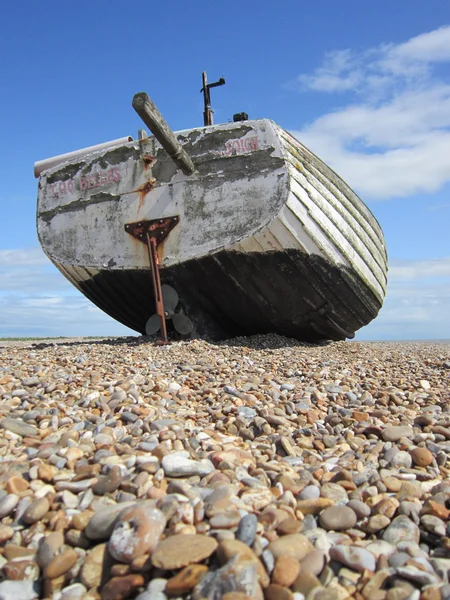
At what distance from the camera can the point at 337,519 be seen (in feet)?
5.58

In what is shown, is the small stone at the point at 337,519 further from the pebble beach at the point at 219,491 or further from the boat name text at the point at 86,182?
the boat name text at the point at 86,182

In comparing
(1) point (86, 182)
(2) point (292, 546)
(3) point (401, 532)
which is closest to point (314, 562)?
(2) point (292, 546)

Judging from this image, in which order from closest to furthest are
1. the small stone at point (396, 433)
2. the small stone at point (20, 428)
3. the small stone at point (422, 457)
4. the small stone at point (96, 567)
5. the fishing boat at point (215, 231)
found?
the small stone at point (96, 567), the small stone at point (422, 457), the small stone at point (20, 428), the small stone at point (396, 433), the fishing boat at point (215, 231)

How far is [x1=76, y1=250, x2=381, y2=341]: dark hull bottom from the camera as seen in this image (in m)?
5.71

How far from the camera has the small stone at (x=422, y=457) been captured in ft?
7.55

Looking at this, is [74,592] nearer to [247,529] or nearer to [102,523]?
[102,523]

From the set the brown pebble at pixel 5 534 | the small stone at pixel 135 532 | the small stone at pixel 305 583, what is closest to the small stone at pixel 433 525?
the small stone at pixel 305 583

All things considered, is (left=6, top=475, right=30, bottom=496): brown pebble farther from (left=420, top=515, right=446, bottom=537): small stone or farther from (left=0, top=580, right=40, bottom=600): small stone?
(left=420, top=515, right=446, bottom=537): small stone

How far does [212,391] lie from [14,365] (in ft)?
6.23

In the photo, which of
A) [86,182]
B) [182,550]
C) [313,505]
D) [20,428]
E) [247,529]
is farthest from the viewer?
[86,182]

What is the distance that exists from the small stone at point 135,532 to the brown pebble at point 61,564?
115mm

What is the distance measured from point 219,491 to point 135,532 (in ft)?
1.20

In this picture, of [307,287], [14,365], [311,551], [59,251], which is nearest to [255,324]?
[307,287]

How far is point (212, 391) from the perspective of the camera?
3369 mm
